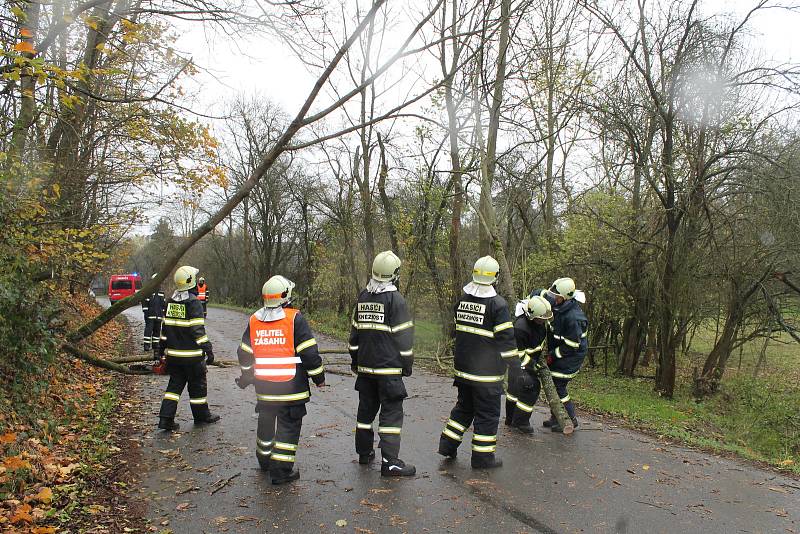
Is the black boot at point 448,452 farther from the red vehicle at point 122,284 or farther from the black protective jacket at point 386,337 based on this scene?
the red vehicle at point 122,284

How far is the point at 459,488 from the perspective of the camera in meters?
4.95

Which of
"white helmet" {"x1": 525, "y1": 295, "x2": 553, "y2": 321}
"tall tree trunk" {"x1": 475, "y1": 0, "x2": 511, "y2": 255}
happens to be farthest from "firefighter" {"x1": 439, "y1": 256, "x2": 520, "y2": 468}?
"tall tree trunk" {"x1": 475, "y1": 0, "x2": 511, "y2": 255}

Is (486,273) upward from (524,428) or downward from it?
upward

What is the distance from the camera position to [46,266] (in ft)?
28.9

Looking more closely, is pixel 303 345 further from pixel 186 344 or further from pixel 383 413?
pixel 186 344

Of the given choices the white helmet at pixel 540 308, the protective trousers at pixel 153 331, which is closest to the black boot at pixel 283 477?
the white helmet at pixel 540 308

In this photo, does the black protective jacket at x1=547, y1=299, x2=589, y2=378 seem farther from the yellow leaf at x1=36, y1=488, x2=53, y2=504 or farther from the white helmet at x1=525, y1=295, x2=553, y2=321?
the yellow leaf at x1=36, y1=488, x2=53, y2=504

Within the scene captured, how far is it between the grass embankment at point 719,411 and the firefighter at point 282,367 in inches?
202

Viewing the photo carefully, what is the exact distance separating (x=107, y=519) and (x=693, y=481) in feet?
17.4

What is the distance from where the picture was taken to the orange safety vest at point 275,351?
514 centimetres

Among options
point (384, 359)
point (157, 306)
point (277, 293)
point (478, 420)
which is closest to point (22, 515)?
point (277, 293)

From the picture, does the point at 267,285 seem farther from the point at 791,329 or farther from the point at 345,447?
the point at 791,329

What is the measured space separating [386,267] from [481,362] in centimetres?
138

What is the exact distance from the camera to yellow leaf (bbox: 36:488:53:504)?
13.9 ft
